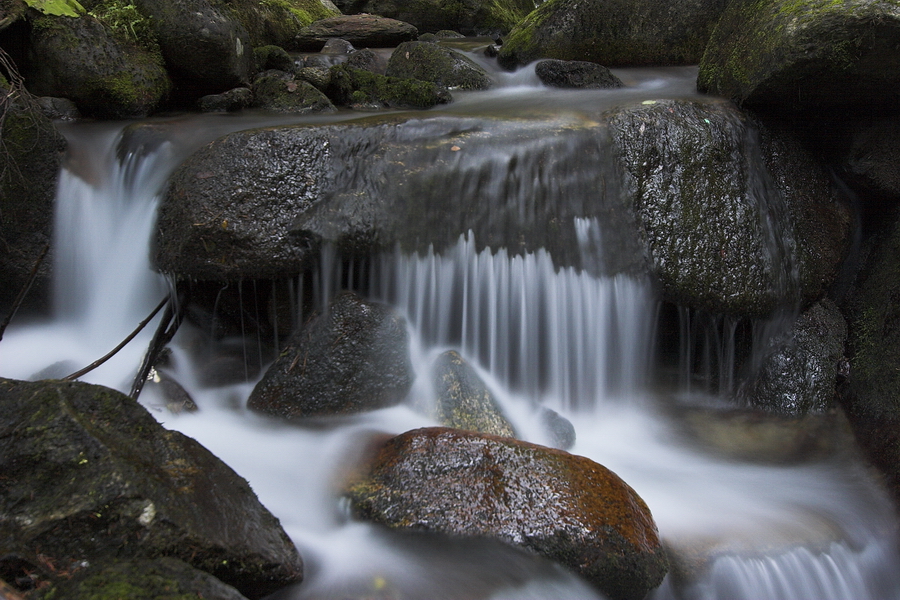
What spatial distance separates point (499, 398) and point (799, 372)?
7.56 feet

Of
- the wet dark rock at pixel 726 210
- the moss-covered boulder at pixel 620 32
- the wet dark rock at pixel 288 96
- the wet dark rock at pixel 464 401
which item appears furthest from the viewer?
the moss-covered boulder at pixel 620 32

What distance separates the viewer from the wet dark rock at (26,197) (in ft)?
A: 14.7

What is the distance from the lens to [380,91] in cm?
702

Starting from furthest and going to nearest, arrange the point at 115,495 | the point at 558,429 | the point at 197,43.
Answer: the point at 197,43, the point at 558,429, the point at 115,495

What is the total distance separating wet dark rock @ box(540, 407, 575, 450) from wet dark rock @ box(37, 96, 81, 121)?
16.7 feet

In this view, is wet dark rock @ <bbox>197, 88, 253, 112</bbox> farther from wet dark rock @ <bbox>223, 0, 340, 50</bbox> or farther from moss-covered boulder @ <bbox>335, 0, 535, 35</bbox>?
moss-covered boulder @ <bbox>335, 0, 535, 35</bbox>

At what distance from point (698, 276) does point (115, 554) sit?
12.7ft

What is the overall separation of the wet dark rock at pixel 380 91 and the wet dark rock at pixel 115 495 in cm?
525

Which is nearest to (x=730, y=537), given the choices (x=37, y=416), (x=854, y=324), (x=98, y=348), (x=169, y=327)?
(x=854, y=324)

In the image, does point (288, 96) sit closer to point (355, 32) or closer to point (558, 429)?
point (355, 32)

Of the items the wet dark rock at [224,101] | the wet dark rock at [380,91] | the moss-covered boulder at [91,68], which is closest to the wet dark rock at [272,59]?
the wet dark rock at [380,91]

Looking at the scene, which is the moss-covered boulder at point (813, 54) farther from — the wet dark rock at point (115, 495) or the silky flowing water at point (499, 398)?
the wet dark rock at point (115, 495)

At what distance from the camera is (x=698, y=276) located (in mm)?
4379

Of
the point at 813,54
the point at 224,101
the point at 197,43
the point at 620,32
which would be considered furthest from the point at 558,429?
the point at 620,32
